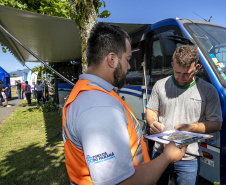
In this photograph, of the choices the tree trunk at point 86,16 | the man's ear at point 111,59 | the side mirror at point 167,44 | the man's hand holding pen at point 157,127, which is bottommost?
the man's hand holding pen at point 157,127

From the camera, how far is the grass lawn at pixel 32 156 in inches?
135

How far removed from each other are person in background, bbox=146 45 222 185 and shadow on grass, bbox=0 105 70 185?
7.66ft

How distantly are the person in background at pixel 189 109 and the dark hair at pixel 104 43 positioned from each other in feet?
3.30

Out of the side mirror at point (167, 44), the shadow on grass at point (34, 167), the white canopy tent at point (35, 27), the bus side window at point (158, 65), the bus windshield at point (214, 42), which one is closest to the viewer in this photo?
the bus windshield at point (214, 42)

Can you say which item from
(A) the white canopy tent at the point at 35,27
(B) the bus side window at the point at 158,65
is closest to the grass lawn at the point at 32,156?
(A) the white canopy tent at the point at 35,27

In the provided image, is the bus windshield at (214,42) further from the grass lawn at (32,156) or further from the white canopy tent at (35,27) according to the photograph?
the grass lawn at (32,156)

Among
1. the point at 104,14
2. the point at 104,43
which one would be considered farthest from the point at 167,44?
the point at 104,43

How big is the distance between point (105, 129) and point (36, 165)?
389cm

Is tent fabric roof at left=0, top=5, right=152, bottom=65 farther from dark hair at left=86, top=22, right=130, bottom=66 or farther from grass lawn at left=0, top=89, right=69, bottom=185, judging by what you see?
grass lawn at left=0, top=89, right=69, bottom=185

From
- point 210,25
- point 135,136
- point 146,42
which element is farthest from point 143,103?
point 135,136

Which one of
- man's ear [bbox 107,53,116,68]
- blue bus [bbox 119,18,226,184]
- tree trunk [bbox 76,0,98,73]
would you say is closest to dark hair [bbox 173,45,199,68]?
blue bus [bbox 119,18,226,184]

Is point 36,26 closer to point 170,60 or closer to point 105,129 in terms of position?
point 170,60

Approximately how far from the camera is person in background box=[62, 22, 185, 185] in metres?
0.76

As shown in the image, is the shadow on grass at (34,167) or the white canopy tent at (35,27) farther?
the shadow on grass at (34,167)
